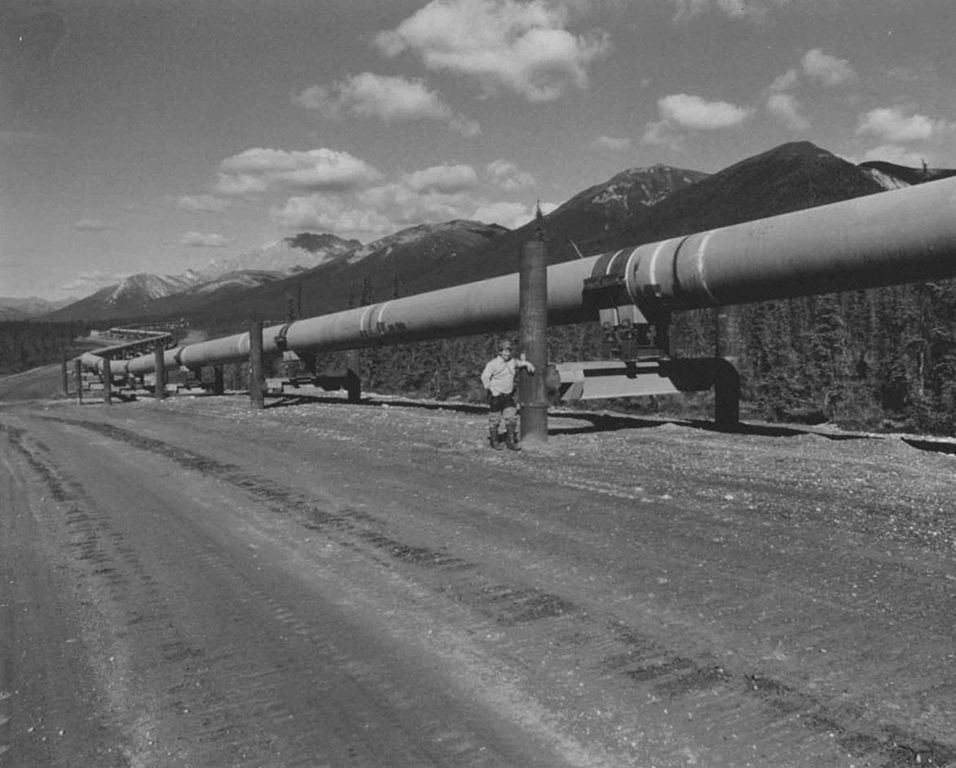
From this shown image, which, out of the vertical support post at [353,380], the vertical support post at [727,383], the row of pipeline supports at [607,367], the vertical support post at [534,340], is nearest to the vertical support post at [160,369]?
the vertical support post at [353,380]

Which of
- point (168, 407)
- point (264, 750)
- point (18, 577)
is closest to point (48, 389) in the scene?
point (168, 407)

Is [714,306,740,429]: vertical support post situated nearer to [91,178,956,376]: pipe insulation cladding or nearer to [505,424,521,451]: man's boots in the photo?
[91,178,956,376]: pipe insulation cladding

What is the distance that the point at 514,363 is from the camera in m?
12.1

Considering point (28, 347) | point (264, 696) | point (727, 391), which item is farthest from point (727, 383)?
point (28, 347)

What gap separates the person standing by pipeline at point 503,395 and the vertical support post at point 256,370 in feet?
37.6

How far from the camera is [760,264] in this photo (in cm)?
1097

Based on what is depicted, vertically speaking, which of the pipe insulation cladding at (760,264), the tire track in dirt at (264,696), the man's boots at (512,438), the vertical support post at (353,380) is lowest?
the tire track in dirt at (264,696)

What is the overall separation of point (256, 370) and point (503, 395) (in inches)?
476

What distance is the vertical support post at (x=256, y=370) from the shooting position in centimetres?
2178

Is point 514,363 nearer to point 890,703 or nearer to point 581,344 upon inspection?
point 890,703

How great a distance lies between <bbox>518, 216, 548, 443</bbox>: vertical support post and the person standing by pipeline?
177 millimetres

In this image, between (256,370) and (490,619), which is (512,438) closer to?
(490,619)

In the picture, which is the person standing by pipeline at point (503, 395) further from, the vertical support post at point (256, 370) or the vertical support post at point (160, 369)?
the vertical support post at point (160, 369)

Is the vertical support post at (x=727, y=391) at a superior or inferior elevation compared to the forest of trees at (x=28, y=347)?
inferior
